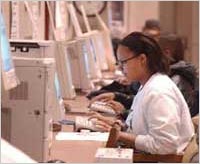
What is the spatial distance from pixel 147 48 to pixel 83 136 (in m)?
0.51

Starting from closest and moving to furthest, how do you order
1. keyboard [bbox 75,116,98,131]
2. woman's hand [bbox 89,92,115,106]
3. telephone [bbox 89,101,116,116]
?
keyboard [bbox 75,116,98,131] → telephone [bbox 89,101,116,116] → woman's hand [bbox 89,92,115,106]

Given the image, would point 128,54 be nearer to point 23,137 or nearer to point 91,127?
point 91,127

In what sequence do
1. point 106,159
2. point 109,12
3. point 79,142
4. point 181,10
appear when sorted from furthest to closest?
point 181,10
point 109,12
point 79,142
point 106,159

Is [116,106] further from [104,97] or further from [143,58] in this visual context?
[143,58]

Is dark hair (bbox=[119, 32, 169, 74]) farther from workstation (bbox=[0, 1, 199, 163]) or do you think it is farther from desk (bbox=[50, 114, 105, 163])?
desk (bbox=[50, 114, 105, 163])

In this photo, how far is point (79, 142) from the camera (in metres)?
2.39

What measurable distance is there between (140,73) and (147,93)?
6.6 inches

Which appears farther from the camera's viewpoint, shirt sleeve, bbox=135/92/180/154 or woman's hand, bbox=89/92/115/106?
woman's hand, bbox=89/92/115/106

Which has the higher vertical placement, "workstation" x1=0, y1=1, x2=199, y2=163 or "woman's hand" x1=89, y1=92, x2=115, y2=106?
"workstation" x1=0, y1=1, x2=199, y2=163

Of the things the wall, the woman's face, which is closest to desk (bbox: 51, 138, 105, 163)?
the woman's face

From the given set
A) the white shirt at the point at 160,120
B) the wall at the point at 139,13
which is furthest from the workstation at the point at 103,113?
the wall at the point at 139,13

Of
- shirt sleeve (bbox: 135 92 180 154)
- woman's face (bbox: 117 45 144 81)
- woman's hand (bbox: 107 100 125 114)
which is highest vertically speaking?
woman's face (bbox: 117 45 144 81)

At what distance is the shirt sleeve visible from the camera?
231cm

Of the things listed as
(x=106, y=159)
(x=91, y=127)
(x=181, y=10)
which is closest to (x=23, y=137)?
(x=106, y=159)
